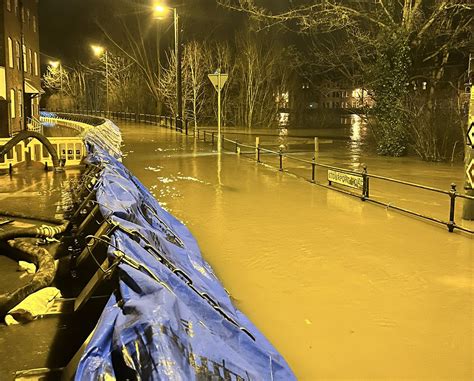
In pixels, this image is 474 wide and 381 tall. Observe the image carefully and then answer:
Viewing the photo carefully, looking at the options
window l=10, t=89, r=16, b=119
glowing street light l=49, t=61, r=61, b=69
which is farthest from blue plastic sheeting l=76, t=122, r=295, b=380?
glowing street light l=49, t=61, r=61, b=69

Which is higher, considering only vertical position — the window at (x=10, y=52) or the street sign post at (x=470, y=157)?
the window at (x=10, y=52)

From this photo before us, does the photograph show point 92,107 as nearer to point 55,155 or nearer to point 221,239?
point 55,155

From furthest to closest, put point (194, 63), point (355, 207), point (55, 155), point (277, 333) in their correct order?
point (194, 63)
point (55, 155)
point (355, 207)
point (277, 333)

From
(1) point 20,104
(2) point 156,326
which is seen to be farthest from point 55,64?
(2) point 156,326

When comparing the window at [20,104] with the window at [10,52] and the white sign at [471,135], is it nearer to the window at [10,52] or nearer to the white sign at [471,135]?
the window at [10,52]

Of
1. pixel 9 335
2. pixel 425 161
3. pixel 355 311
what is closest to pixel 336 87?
pixel 425 161

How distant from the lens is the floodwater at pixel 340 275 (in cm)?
507

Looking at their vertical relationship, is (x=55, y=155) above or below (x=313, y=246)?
above

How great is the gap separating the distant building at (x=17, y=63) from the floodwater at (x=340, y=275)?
18299mm

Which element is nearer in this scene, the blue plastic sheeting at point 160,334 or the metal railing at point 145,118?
the blue plastic sheeting at point 160,334

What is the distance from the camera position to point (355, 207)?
39.3ft

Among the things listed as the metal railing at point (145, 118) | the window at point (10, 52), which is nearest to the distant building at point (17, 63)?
the window at point (10, 52)

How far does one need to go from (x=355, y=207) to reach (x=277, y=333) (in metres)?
6.90

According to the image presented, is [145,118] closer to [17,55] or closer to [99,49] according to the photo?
[99,49]
